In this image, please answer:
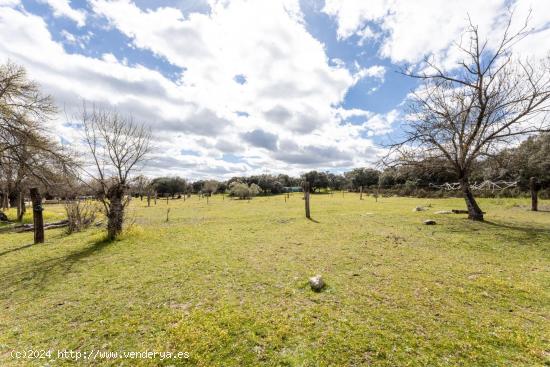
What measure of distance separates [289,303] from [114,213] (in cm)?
992

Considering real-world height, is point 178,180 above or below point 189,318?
above

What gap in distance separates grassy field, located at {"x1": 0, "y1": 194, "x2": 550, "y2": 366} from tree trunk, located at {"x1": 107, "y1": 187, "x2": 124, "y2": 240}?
154cm

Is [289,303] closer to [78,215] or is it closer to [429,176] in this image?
[78,215]

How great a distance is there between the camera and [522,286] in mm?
5125

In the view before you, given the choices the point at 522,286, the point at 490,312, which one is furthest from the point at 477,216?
the point at 490,312

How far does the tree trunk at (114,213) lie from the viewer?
10641 mm

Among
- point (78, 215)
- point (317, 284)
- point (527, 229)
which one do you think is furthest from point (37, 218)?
point (527, 229)

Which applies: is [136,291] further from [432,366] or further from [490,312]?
[490,312]

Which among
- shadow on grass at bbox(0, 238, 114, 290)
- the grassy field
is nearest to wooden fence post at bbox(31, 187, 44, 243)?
the grassy field

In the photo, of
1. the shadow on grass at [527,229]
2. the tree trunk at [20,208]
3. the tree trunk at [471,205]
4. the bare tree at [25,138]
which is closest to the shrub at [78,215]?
the bare tree at [25,138]

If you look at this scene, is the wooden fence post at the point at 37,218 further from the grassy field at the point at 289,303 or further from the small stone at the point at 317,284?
the small stone at the point at 317,284

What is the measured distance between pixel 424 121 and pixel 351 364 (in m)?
14.1

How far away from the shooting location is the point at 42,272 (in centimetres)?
680

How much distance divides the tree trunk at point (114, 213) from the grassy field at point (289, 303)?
154 centimetres
